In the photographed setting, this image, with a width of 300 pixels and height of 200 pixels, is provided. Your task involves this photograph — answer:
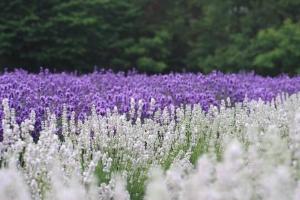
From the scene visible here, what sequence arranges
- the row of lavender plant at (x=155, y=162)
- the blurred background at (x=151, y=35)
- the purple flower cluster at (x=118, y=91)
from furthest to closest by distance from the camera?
1. the blurred background at (x=151, y=35)
2. the purple flower cluster at (x=118, y=91)
3. the row of lavender plant at (x=155, y=162)

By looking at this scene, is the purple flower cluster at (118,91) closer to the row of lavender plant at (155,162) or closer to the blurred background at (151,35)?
the row of lavender plant at (155,162)

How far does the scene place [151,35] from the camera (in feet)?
49.8

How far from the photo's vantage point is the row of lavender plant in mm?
2479

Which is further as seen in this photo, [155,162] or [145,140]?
[145,140]

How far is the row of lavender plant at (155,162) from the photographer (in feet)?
8.13

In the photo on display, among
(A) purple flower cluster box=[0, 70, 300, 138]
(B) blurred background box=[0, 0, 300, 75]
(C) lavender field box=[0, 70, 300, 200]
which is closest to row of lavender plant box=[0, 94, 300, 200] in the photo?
(C) lavender field box=[0, 70, 300, 200]

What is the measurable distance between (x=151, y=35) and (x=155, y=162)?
35.4 ft

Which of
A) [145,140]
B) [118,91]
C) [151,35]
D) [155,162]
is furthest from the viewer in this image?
[151,35]

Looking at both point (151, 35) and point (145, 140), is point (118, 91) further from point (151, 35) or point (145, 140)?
point (151, 35)

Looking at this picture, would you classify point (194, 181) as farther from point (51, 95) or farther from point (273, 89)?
point (273, 89)

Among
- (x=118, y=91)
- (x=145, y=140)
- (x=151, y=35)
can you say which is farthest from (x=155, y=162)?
(x=151, y=35)

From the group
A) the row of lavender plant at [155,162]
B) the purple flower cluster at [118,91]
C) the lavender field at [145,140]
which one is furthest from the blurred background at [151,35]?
the row of lavender plant at [155,162]

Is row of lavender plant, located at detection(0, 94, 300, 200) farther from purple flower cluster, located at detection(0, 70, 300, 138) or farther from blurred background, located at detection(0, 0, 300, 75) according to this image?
blurred background, located at detection(0, 0, 300, 75)

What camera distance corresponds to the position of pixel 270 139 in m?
2.76
